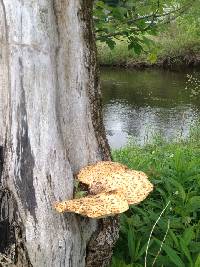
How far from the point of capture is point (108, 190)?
2.89 metres

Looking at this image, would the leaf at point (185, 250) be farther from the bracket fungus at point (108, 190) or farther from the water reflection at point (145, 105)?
the water reflection at point (145, 105)

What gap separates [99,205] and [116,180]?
371 millimetres

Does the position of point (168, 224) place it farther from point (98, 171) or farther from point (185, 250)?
point (98, 171)

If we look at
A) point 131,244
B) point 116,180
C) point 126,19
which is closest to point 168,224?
point 131,244

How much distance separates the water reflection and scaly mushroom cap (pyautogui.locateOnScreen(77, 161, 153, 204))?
859 centimetres

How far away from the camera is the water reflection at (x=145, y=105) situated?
51.3 ft

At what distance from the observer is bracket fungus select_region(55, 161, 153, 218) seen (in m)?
2.59

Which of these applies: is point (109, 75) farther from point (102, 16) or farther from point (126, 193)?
point (126, 193)

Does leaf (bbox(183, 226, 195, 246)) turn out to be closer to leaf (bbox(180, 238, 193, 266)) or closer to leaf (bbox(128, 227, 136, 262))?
leaf (bbox(180, 238, 193, 266))

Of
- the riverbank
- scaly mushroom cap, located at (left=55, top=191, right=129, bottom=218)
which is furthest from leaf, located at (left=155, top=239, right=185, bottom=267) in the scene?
the riverbank

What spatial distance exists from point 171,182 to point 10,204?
1909 mm

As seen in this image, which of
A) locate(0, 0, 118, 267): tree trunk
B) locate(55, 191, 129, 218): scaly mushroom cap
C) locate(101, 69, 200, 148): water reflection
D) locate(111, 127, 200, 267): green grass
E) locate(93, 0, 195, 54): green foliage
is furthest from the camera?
locate(101, 69, 200, 148): water reflection

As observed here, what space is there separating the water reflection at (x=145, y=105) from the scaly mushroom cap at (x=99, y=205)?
8.99 metres

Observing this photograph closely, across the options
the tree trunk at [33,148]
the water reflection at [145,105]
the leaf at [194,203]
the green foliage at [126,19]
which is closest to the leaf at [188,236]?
the leaf at [194,203]
